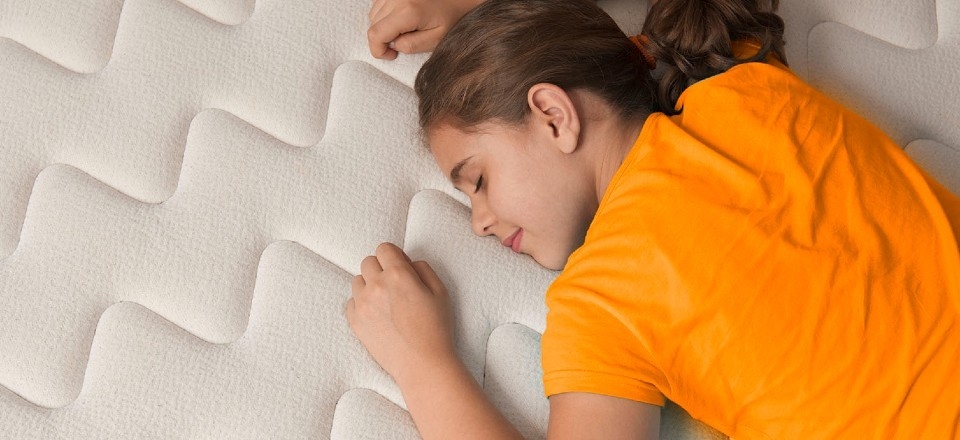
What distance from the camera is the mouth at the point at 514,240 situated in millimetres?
931

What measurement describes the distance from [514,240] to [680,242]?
7.0 inches

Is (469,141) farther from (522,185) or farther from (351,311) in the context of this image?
(351,311)

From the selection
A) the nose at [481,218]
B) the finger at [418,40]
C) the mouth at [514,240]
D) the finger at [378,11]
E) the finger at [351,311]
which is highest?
the finger at [378,11]

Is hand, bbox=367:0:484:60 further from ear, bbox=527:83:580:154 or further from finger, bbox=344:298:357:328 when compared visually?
finger, bbox=344:298:357:328

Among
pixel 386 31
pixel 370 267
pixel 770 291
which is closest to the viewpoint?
pixel 770 291

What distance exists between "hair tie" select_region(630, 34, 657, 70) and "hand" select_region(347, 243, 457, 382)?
0.33 m

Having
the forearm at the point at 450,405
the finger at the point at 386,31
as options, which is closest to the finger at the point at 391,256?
the forearm at the point at 450,405

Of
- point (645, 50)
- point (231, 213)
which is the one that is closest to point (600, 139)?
point (645, 50)

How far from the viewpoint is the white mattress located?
0.83 metres

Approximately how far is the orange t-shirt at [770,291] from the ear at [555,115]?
62 mm

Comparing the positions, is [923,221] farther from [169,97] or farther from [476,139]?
[169,97]

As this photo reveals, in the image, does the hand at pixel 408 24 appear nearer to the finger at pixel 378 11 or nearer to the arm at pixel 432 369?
the finger at pixel 378 11

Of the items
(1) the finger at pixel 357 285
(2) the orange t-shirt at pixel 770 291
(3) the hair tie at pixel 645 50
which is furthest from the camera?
(3) the hair tie at pixel 645 50

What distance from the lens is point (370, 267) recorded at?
902 mm
